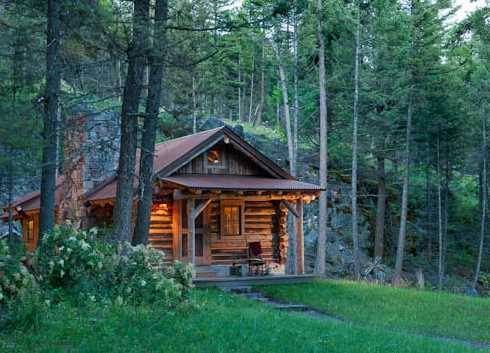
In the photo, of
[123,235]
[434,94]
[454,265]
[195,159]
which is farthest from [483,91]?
[123,235]

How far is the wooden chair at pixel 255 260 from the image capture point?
20422 mm

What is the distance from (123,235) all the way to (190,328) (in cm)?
504

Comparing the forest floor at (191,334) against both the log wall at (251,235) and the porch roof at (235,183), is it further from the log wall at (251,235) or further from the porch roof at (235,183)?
the log wall at (251,235)

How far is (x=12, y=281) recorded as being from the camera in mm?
8836

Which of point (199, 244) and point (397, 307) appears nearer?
point (397, 307)

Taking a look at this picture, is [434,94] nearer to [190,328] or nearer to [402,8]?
[402,8]

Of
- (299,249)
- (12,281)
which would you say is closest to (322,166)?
(299,249)

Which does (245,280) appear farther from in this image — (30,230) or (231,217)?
(30,230)

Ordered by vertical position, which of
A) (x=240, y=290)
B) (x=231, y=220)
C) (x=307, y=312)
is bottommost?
(x=307, y=312)

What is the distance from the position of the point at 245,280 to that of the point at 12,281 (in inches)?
392

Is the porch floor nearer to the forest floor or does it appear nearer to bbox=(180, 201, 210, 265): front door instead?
bbox=(180, 201, 210, 265): front door

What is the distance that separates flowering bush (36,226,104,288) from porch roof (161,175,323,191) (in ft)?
24.6

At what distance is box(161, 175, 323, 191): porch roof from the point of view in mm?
18125

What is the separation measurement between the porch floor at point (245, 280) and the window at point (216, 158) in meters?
4.35
